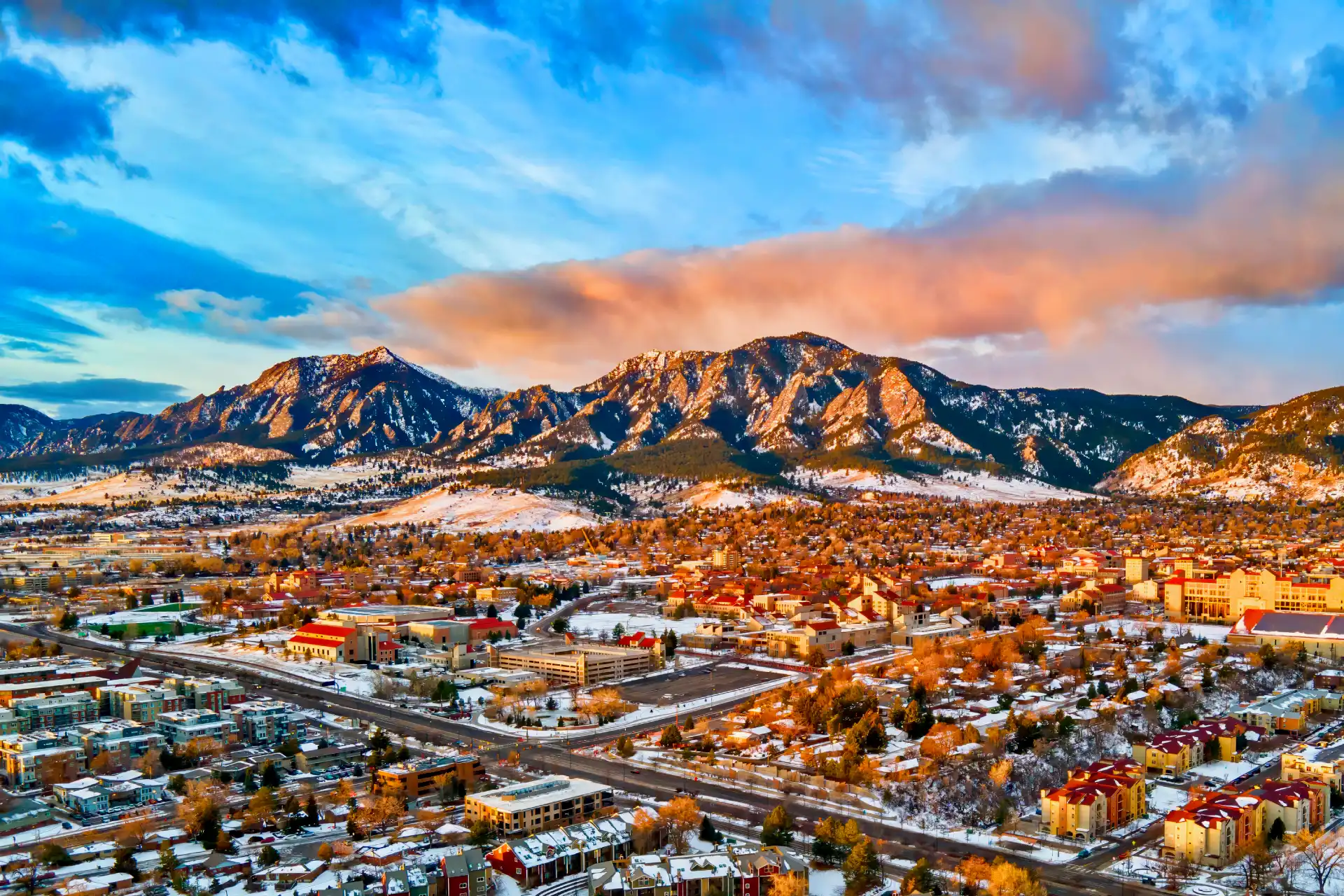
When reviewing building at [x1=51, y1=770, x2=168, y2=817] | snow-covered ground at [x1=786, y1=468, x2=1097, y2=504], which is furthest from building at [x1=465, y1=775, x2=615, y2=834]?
snow-covered ground at [x1=786, y1=468, x2=1097, y2=504]

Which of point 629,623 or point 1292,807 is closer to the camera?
point 1292,807

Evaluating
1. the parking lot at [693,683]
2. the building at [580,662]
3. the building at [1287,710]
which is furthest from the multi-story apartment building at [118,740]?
the building at [1287,710]

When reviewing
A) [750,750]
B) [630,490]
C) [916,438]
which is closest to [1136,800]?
[750,750]

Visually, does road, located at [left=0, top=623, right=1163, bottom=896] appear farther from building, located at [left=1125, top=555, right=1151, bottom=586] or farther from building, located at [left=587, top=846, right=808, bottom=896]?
building, located at [left=1125, top=555, right=1151, bottom=586]

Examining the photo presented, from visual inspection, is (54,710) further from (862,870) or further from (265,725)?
(862,870)

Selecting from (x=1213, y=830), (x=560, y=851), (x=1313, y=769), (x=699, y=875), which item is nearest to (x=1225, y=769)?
(x=1313, y=769)

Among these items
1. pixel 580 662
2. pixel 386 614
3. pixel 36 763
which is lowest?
pixel 36 763
